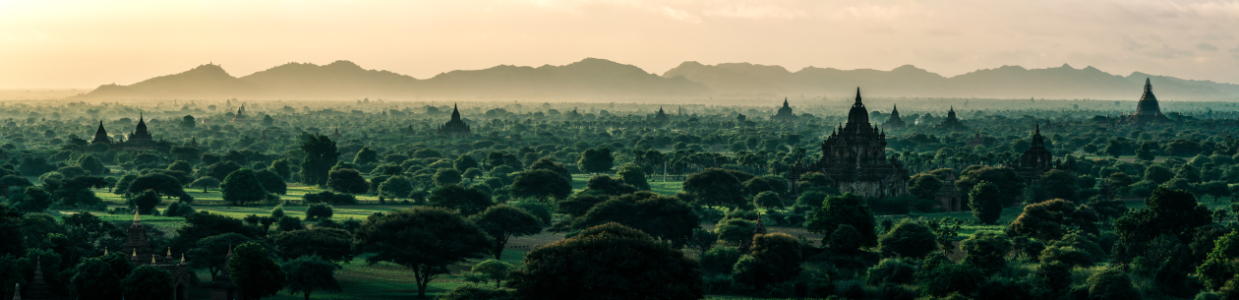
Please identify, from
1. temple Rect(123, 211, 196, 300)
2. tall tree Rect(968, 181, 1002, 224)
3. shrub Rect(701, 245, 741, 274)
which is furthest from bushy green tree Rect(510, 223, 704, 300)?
tall tree Rect(968, 181, 1002, 224)

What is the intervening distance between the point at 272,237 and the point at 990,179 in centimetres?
5592

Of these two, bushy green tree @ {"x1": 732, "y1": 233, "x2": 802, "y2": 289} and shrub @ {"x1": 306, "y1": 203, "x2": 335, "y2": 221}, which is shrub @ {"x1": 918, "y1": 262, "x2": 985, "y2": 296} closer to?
bushy green tree @ {"x1": 732, "y1": 233, "x2": 802, "y2": 289}

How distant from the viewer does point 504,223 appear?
66.3 metres

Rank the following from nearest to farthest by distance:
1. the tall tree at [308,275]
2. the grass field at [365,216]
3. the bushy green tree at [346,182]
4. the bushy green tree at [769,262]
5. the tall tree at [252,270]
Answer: the tall tree at [252,270], the tall tree at [308,275], the grass field at [365,216], the bushy green tree at [769,262], the bushy green tree at [346,182]

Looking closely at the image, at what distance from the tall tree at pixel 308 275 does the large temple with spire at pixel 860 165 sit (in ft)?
187

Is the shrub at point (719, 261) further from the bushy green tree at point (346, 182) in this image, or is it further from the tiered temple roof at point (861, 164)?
the bushy green tree at point (346, 182)

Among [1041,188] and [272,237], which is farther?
[1041,188]

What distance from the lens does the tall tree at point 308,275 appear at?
48.3 m

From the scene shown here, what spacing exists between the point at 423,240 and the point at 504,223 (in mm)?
12765

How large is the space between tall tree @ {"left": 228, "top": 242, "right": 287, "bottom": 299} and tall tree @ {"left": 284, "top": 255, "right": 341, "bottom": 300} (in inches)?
110

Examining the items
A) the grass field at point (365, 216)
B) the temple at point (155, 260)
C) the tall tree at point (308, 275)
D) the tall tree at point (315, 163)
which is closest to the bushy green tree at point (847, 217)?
the grass field at point (365, 216)

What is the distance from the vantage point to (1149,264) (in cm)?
5666

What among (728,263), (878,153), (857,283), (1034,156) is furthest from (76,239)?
(1034,156)

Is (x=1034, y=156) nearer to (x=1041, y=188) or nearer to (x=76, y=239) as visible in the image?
(x=1041, y=188)
